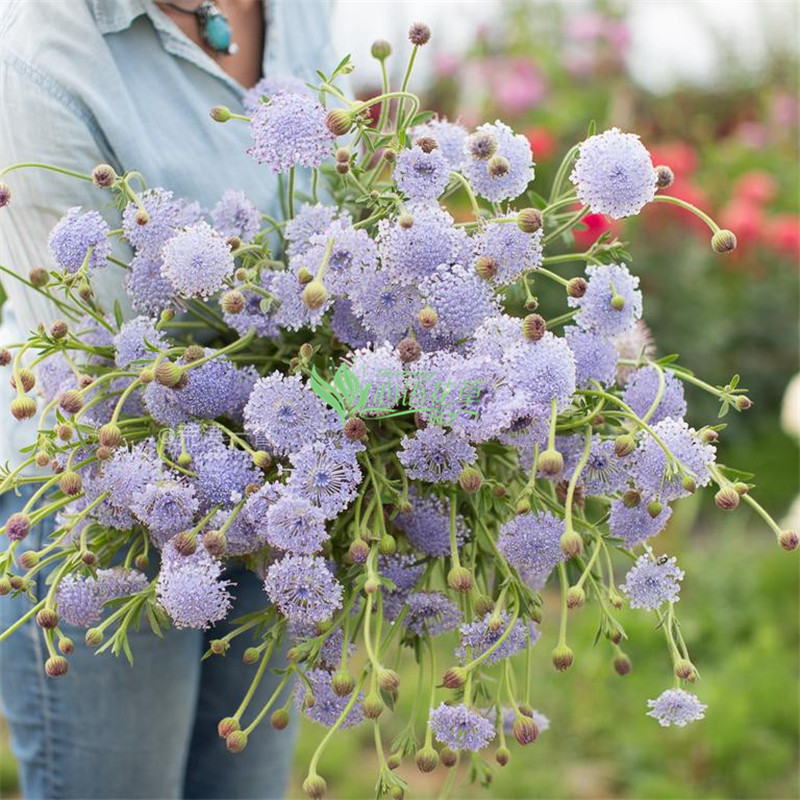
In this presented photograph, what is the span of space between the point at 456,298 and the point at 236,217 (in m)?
0.23

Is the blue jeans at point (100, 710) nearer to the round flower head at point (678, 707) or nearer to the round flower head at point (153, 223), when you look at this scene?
the round flower head at point (153, 223)

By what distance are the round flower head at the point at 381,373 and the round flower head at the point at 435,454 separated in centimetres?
3

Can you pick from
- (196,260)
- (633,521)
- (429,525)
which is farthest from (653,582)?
(196,260)

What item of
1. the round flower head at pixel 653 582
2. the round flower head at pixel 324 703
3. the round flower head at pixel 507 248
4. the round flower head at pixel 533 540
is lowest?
the round flower head at pixel 324 703

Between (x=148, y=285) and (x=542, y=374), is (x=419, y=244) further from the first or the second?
(x=148, y=285)

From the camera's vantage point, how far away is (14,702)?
1.20m

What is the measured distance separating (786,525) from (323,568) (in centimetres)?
209

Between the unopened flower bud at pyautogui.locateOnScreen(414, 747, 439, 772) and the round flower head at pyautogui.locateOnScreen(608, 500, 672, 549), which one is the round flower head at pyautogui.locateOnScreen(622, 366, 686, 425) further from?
the unopened flower bud at pyautogui.locateOnScreen(414, 747, 439, 772)

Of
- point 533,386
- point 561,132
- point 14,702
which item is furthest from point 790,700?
point 561,132

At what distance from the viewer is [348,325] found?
85 cm

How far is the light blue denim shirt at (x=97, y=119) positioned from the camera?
97cm

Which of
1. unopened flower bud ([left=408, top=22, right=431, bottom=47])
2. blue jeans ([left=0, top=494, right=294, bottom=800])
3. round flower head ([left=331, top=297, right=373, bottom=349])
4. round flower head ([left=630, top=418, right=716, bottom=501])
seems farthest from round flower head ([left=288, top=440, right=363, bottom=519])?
blue jeans ([left=0, top=494, right=294, bottom=800])

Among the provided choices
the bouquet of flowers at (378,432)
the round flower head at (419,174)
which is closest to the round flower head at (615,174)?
the bouquet of flowers at (378,432)

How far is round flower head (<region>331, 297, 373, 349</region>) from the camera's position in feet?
2.77
